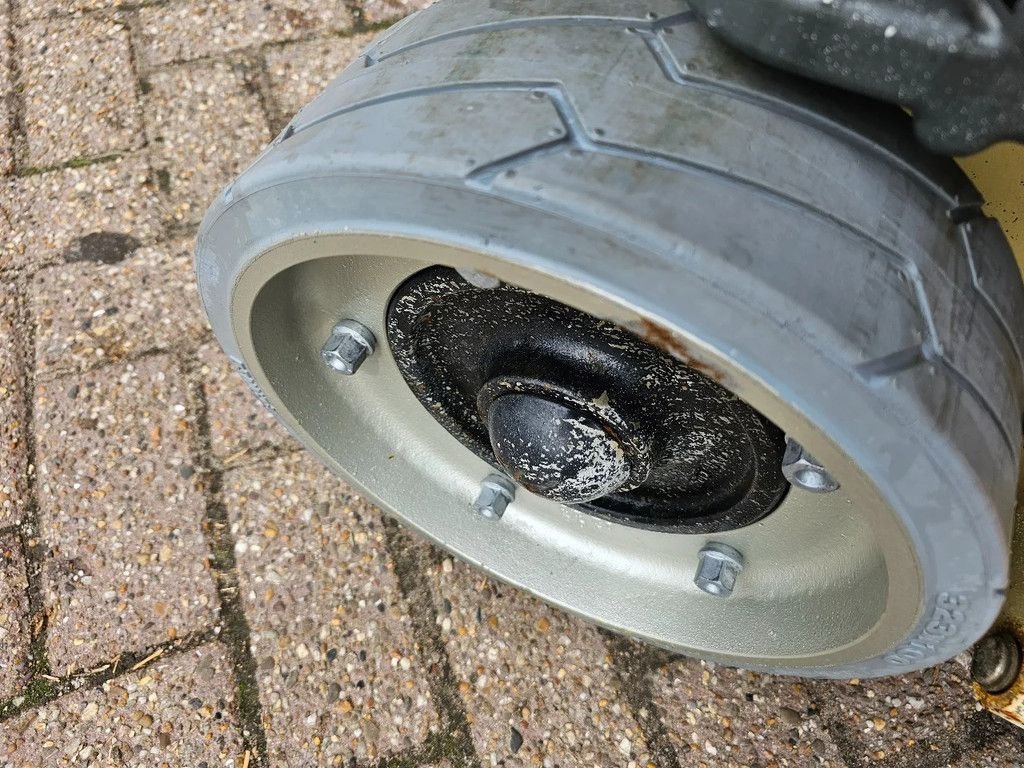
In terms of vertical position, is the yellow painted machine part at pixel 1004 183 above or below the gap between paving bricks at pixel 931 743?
above

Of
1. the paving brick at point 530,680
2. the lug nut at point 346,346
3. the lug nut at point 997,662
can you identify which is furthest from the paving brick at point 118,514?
the lug nut at point 997,662

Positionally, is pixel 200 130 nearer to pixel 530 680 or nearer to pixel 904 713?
pixel 530 680

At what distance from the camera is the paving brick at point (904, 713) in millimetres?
1244

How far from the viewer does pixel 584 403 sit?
92 cm

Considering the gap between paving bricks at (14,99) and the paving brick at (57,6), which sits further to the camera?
the paving brick at (57,6)

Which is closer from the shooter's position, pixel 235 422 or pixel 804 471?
pixel 804 471

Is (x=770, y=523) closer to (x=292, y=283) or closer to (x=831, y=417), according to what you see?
(x=831, y=417)

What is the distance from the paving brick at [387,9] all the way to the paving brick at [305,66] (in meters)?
0.07

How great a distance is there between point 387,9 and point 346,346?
4.39ft

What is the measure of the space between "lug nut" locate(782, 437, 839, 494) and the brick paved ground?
581 mm

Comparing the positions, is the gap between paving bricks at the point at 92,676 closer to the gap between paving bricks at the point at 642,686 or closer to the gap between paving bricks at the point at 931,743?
the gap between paving bricks at the point at 642,686

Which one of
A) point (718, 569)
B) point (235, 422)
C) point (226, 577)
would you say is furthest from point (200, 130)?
point (718, 569)

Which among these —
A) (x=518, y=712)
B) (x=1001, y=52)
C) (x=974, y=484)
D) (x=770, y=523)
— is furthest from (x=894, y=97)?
(x=518, y=712)

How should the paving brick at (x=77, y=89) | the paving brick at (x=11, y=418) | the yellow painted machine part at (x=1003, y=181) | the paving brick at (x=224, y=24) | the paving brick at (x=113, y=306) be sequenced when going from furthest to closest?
the paving brick at (x=224, y=24), the paving brick at (x=77, y=89), the paving brick at (x=113, y=306), the paving brick at (x=11, y=418), the yellow painted machine part at (x=1003, y=181)
